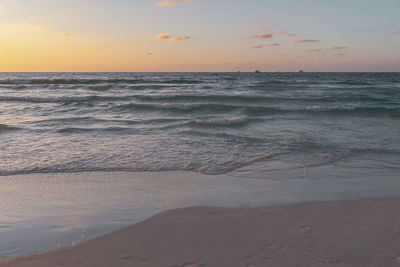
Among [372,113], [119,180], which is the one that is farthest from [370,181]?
[372,113]

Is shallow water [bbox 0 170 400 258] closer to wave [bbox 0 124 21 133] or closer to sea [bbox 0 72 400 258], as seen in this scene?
sea [bbox 0 72 400 258]

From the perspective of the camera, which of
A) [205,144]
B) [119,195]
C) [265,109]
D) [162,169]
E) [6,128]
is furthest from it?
[265,109]

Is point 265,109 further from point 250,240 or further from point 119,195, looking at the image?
point 250,240

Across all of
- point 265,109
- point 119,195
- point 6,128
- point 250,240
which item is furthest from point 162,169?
point 265,109

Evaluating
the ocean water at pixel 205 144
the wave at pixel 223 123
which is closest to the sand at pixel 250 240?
the ocean water at pixel 205 144

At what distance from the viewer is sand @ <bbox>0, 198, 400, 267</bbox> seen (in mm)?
2941

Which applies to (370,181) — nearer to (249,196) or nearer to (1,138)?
(249,196)

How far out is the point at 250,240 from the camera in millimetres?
3318

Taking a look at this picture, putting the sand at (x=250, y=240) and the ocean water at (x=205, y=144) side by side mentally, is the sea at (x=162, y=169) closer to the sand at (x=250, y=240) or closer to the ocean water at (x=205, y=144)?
the ocean water at (x=205, y=144)

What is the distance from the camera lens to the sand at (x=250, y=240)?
2.94m

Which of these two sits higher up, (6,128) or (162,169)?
(6,128)

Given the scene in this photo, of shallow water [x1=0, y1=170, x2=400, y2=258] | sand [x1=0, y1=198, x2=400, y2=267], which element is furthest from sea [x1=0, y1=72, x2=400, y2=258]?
sand [x1=0, y1=198, x2=400, y2=267]

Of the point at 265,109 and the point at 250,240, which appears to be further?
the point at 265,109

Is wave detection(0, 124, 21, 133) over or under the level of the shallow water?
over
